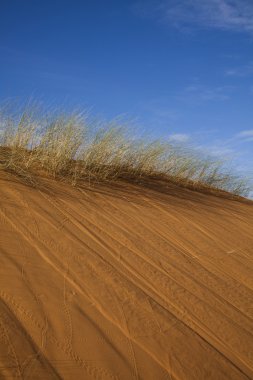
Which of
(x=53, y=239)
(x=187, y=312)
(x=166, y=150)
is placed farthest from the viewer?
(x=166, y=150)

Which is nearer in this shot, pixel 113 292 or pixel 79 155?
pixel 113 292

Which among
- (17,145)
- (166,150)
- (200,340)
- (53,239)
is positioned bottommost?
(200,340)

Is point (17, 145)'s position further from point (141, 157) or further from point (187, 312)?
point (187, 312)

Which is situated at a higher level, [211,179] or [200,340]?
[211,179]

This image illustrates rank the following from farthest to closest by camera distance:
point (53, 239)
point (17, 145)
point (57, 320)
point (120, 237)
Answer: point (17, 145) < point (120, 237) < point (53, 239) < point (57, 320)

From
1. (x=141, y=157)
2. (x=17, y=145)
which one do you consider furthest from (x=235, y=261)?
(x=17, y=145)

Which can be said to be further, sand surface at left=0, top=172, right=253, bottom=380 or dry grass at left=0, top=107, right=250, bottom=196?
dry grass at left=0, top=107, right=250, bottom=196

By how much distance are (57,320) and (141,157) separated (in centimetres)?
442

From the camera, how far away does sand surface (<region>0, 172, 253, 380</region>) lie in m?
2.09

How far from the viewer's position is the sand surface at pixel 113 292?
2086 millimetres

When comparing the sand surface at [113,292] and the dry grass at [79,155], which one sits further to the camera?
the dry grass at [79,155]

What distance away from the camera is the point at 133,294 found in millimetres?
2768

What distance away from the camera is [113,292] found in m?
2.71

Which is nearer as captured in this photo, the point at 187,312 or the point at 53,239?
the point at 187,312
